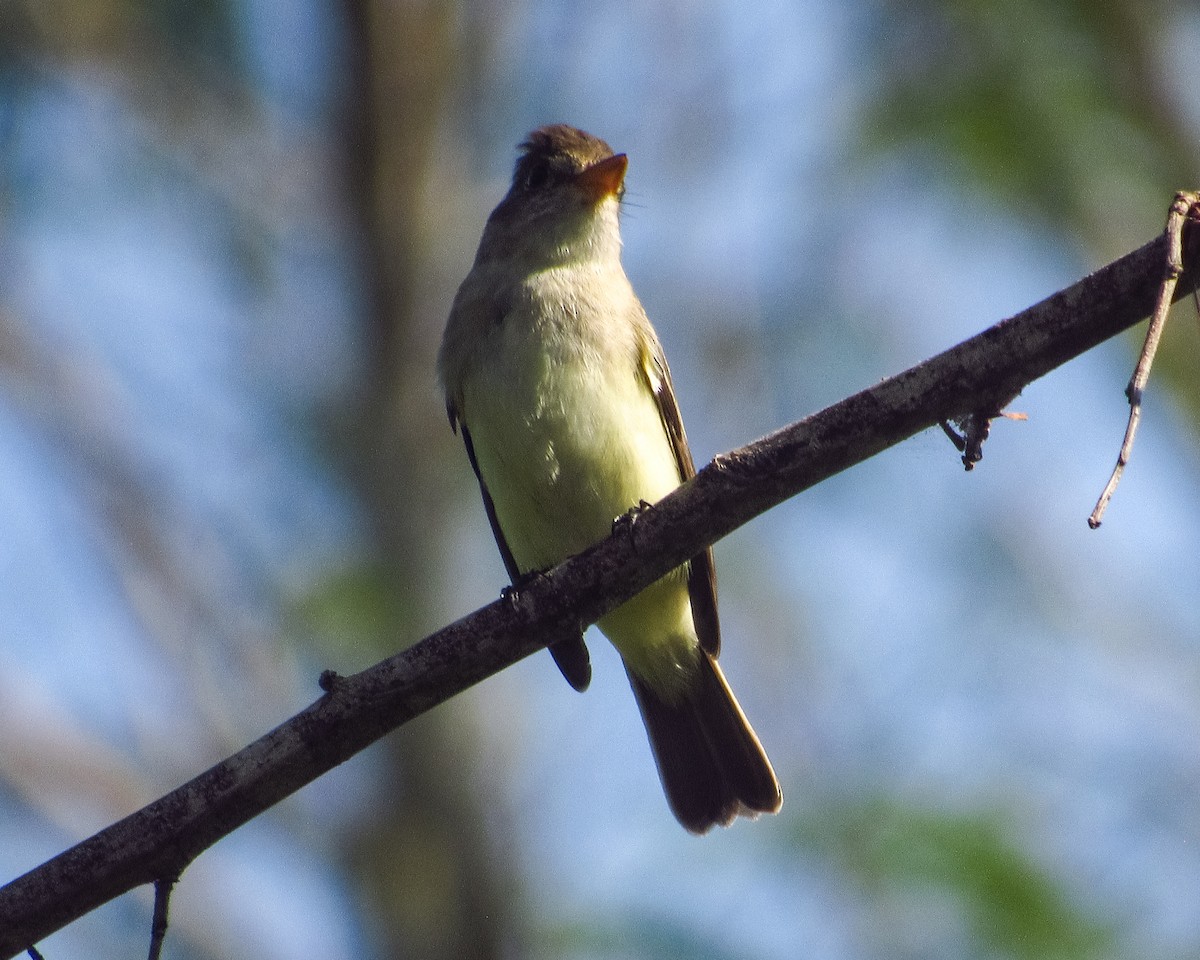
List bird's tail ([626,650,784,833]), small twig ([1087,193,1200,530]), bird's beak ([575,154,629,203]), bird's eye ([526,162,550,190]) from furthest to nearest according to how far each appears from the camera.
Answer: bird's eye ([526,162,550,190]), bird's tail ([626,650,784,833]), bird's beak ([575,154,629,203]), small twig ([1087,193,1200,530])

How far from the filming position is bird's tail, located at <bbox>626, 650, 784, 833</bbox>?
5254 mm

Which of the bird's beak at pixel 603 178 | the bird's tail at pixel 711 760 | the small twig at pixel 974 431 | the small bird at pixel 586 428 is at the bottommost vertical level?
the small twig at pixel 974 431

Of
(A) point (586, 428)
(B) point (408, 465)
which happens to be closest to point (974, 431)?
(A) point (586, 428)

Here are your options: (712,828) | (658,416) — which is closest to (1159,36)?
(658,416)

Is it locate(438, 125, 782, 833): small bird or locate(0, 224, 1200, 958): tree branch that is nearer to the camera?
locate(0, 224, 1200, 958): tree branch

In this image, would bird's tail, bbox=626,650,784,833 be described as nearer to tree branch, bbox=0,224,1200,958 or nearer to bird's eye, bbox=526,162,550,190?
bird's eye, bbox=526,162,550,190

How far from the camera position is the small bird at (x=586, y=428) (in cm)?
446

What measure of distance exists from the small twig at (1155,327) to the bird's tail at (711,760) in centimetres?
291

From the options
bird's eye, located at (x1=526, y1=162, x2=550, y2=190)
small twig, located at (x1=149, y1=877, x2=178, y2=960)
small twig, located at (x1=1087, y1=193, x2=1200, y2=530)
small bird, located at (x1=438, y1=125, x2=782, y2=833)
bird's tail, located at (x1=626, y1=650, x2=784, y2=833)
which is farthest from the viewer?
bird's eye, located at (x1=526, y1=162, x2=550, y2=190)

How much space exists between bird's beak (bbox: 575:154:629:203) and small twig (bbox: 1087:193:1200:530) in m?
2.63

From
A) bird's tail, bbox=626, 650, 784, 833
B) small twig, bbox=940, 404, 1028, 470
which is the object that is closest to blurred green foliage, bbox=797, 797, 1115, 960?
bird's tail, bbox=626, 650, 784, 833

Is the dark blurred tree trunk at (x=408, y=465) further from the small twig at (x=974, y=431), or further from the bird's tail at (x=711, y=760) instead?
the small twig at (x=974, y=431)

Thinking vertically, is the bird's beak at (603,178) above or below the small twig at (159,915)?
above

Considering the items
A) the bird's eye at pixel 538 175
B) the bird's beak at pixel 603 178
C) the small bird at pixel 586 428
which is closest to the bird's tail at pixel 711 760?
the small bird at pixel 586 428
